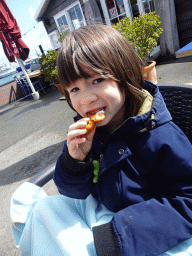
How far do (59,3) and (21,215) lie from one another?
31.3ft

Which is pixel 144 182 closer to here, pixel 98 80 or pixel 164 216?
pixel 164 216

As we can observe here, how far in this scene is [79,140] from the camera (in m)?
0.97

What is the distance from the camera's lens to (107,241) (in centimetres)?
78

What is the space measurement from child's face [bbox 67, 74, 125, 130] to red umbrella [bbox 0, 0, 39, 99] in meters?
6.24

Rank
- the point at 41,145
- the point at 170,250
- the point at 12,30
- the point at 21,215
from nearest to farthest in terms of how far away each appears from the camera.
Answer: the point at 170,250 → the point at 21,215 → the point at 41,145 → the point at 12,30

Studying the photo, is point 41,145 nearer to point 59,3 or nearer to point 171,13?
point 171,13

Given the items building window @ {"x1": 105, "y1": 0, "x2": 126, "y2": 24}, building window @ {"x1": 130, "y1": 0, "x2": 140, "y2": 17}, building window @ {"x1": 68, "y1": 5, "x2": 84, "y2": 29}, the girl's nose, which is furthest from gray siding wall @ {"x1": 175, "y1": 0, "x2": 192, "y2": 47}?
the girl's nose

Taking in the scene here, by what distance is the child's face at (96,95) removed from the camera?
3.01 feet

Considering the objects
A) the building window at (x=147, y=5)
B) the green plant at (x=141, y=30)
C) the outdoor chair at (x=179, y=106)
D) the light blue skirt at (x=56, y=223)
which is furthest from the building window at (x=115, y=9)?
the light blue skirt at (x=56, y=223)

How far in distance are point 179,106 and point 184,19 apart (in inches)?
220

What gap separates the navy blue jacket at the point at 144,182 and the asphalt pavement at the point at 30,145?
56.1 inches

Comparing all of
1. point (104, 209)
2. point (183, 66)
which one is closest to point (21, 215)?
point (104, 209)

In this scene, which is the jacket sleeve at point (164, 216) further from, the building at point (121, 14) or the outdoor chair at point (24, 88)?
the outdoor chair at point (24, 88)

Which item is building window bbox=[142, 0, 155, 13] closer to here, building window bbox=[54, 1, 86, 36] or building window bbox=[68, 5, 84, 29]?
building window bbox=[54, 1, 86, 36]
